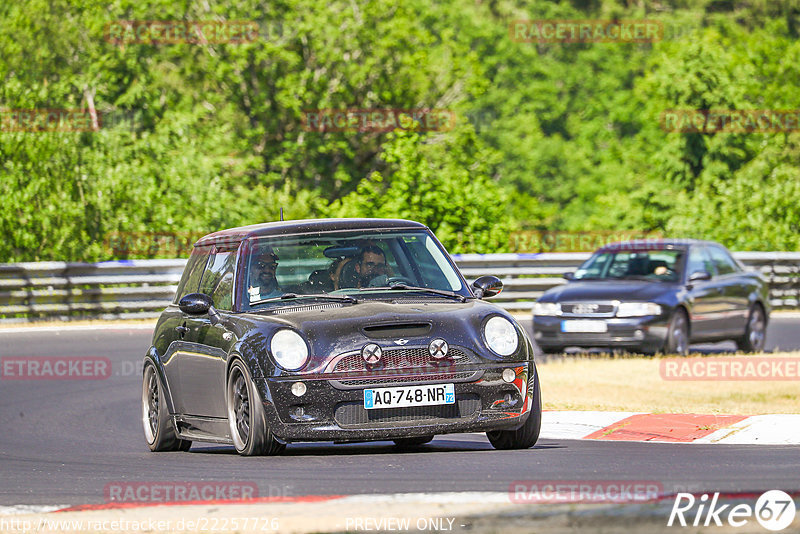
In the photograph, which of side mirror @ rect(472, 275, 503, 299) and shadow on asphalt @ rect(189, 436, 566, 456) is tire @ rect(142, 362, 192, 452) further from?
side mirror @ rect(472, 275, 503, 299)

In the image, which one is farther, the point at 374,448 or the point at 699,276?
the point at 699,276

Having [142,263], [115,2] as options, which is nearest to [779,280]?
[142,263]

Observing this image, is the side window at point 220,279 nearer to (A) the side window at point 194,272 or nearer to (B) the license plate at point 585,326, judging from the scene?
(A) the side window at point 194,272

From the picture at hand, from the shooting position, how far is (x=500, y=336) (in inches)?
358

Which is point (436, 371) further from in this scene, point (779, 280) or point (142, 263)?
point (779, 280)

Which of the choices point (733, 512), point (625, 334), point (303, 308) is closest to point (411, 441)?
point (303, 308)

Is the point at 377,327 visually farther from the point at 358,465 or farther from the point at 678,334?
the point at 678,334

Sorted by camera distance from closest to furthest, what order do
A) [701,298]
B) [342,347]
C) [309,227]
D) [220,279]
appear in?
[342,347]
[309,227]
[220,279]
[701,298]

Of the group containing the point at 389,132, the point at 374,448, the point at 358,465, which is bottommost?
the point at 389,132

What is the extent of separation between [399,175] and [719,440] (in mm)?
19365

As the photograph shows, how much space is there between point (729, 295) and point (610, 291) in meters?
Answer: 2.11

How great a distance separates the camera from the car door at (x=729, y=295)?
19219 millimetres

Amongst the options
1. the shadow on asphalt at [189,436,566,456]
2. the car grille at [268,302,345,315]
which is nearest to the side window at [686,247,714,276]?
the shadow on asphalt at [189,436,566,456]

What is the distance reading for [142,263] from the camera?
2380 centimetres
